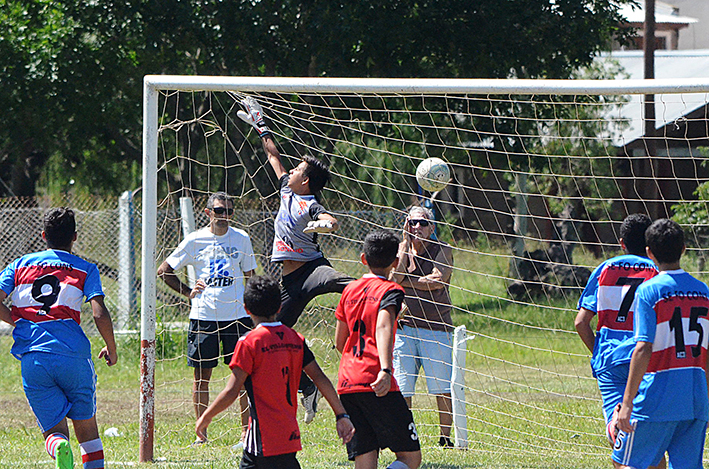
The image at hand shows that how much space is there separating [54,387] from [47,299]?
21.0 inches

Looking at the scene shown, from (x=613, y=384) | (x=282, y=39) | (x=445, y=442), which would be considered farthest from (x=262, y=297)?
(x=282, y=39)

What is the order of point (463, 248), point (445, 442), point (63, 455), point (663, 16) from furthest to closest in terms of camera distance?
1. point (663, 16)
2. point (463, 248)
3. point (445, 442)
4. point (63, 455)

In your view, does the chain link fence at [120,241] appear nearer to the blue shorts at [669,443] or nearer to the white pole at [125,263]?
the white pole at [125,263]

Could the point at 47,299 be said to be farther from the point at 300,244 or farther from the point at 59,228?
the point at 300,244

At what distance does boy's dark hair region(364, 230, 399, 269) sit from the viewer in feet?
15.6

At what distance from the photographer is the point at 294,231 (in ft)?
20.4

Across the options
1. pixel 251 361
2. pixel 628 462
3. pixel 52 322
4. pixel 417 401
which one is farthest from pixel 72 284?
pixel 417 401

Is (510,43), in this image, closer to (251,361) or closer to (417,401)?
(417,401)

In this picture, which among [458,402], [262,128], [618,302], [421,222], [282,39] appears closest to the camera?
[618,302]

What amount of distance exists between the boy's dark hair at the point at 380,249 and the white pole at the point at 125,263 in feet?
25.2

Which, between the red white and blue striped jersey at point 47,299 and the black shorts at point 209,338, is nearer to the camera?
the red white and blue striped jersey at point 47,299

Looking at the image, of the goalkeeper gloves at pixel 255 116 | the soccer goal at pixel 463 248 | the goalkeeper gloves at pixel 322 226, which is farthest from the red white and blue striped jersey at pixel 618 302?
the goalkeeper gloves at pixel 255 116

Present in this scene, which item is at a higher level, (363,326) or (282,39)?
(282,39)

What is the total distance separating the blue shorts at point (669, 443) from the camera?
173 inches
